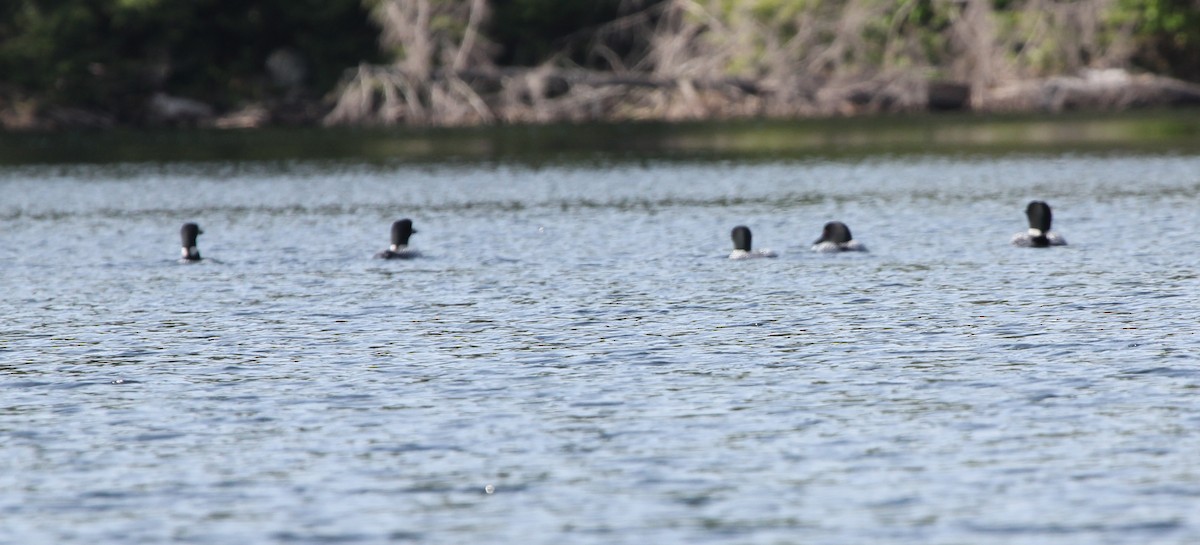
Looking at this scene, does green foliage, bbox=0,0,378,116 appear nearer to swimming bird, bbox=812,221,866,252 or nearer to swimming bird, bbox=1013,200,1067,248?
swimming bird, bbox=812,221,866,252

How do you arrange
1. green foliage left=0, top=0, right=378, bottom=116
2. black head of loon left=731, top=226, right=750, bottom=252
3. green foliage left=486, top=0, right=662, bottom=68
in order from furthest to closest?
green foliage left=486, top=0, right=662, bottom=68
green foliage left=0, top=0, right=378, bottom=116
black head of loon left=731, top=226, right=750, bottom=252

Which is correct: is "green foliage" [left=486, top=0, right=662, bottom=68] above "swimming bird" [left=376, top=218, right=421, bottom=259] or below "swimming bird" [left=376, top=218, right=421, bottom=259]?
above

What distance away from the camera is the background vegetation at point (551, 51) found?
73812 mm

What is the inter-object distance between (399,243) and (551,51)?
204 ft

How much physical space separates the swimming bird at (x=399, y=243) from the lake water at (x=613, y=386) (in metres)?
0.34

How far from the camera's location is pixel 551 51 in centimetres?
8819

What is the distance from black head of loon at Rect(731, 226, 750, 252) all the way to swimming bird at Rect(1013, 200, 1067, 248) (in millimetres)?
3937

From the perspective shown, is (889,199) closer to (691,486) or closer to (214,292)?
(214,292)

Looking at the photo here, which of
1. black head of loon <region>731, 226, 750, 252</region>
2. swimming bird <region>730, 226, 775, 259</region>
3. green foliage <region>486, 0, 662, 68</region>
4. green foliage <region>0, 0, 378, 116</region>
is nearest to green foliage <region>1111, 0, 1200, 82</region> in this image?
green foliage <region>486, 0, 662, 68</region>

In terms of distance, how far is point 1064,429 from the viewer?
504 inches

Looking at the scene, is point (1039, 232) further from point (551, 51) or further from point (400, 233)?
point (551, 51)

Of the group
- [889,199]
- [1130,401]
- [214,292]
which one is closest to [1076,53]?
[889,199]

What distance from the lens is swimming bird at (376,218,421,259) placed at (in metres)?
26.7

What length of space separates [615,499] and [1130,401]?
15.4ft
